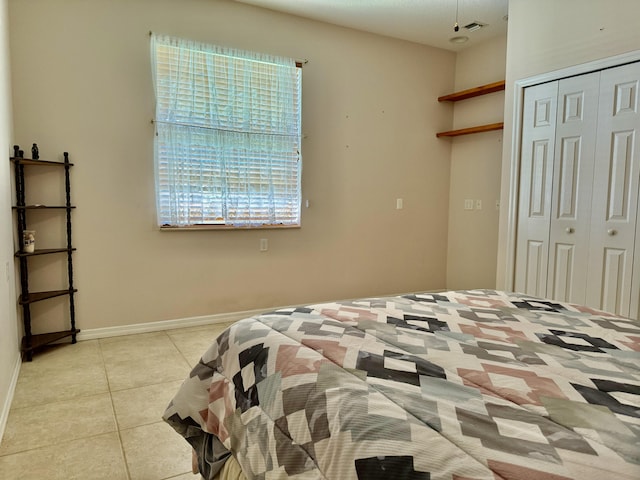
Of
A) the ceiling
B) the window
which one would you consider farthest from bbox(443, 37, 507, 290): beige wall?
the window

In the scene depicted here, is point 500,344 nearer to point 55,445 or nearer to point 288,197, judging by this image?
point 55,445

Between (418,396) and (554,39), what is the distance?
11.2 ft

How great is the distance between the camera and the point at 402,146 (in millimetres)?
4762

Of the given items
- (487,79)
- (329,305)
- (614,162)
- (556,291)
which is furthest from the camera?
(487,79)

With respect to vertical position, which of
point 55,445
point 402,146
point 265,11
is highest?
point 265,11

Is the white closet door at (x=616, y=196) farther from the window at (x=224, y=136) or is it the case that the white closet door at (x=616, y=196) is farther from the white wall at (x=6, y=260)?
the white wall at (x=6, y=260)

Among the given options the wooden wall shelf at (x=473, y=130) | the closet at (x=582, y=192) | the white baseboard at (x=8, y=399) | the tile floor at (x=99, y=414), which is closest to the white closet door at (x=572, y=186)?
the closet at (x=582, y=192)

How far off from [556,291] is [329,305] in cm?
240

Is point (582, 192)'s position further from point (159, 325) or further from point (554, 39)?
point (159, 325)

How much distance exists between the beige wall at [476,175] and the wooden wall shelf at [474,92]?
0.11 m

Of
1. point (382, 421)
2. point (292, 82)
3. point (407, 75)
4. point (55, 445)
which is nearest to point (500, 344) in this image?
point (382, 421)

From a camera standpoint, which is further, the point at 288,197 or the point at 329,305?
the point at 288,197

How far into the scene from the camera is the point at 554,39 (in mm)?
3311

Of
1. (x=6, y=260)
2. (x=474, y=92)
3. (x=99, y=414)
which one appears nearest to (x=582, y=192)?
(x=474, y=92)
